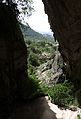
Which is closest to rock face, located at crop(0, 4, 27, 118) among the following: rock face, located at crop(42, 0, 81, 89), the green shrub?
the green shrub

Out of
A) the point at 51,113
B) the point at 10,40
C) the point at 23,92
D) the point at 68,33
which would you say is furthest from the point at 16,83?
the point at 68,33

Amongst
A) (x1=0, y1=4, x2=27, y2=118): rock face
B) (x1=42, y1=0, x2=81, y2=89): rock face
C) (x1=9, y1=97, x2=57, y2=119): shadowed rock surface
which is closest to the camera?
(x1=42, y1=0, x2=81, y2=89): rock face

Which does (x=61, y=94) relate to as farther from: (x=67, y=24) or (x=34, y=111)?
(x=67, y=24)

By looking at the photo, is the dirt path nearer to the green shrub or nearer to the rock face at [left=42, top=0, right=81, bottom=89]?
the green shrub

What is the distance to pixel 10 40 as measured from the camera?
76.3 feet

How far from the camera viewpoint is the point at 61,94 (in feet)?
78.1

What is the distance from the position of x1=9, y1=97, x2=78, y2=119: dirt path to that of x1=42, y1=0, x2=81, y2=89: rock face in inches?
160

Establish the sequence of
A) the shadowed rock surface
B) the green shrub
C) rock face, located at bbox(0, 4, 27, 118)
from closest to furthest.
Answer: the shadowed rock surface < rock face, located at bbox(0, 4, 27, 118) < the green shrub

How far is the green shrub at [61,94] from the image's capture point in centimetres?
2289

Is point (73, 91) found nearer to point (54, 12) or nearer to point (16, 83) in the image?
point (16, 83)

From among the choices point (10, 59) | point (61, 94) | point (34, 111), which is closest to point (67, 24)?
point (10, 59)

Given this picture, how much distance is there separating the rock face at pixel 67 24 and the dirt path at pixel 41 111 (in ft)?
13.4

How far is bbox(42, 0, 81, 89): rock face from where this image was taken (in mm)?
18266

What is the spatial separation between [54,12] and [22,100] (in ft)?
28.1
